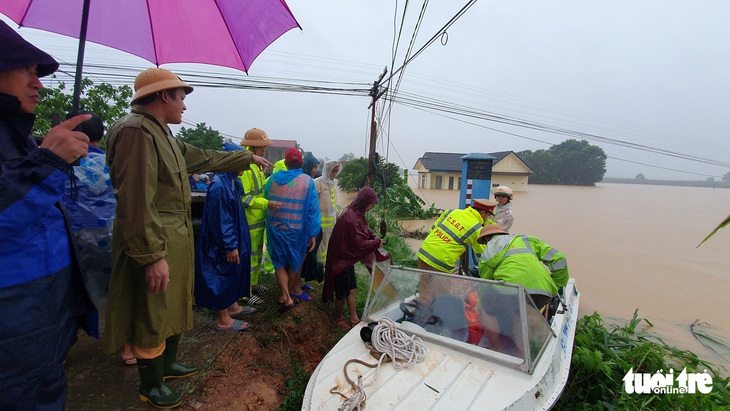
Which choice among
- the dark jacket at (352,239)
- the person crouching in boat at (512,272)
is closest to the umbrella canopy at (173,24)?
the dark jacket at (352,239)

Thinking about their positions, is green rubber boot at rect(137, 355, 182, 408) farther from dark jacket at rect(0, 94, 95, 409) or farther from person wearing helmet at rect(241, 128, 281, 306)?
person wearing helmet at rect(241, 128, 281, 306)

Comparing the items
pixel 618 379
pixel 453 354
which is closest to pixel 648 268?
pixel 618 379

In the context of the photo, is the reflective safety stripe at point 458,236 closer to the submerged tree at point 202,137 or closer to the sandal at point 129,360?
the sandal at point 129,360

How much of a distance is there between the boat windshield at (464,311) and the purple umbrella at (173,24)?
7.40 feet

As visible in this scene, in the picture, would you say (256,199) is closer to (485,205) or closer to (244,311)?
(244,311)

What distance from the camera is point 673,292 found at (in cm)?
641

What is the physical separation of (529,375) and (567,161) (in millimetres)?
48403

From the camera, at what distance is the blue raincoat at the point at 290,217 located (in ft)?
11.5

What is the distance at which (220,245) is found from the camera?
278 centimetres

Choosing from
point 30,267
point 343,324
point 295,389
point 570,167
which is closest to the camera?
point 30,267

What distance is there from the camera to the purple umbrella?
2.54 meters

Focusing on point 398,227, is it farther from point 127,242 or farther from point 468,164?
point 127,242

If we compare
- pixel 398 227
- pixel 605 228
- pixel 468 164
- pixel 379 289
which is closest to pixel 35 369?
pixel 379 289

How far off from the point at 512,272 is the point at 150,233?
98.4 inches
